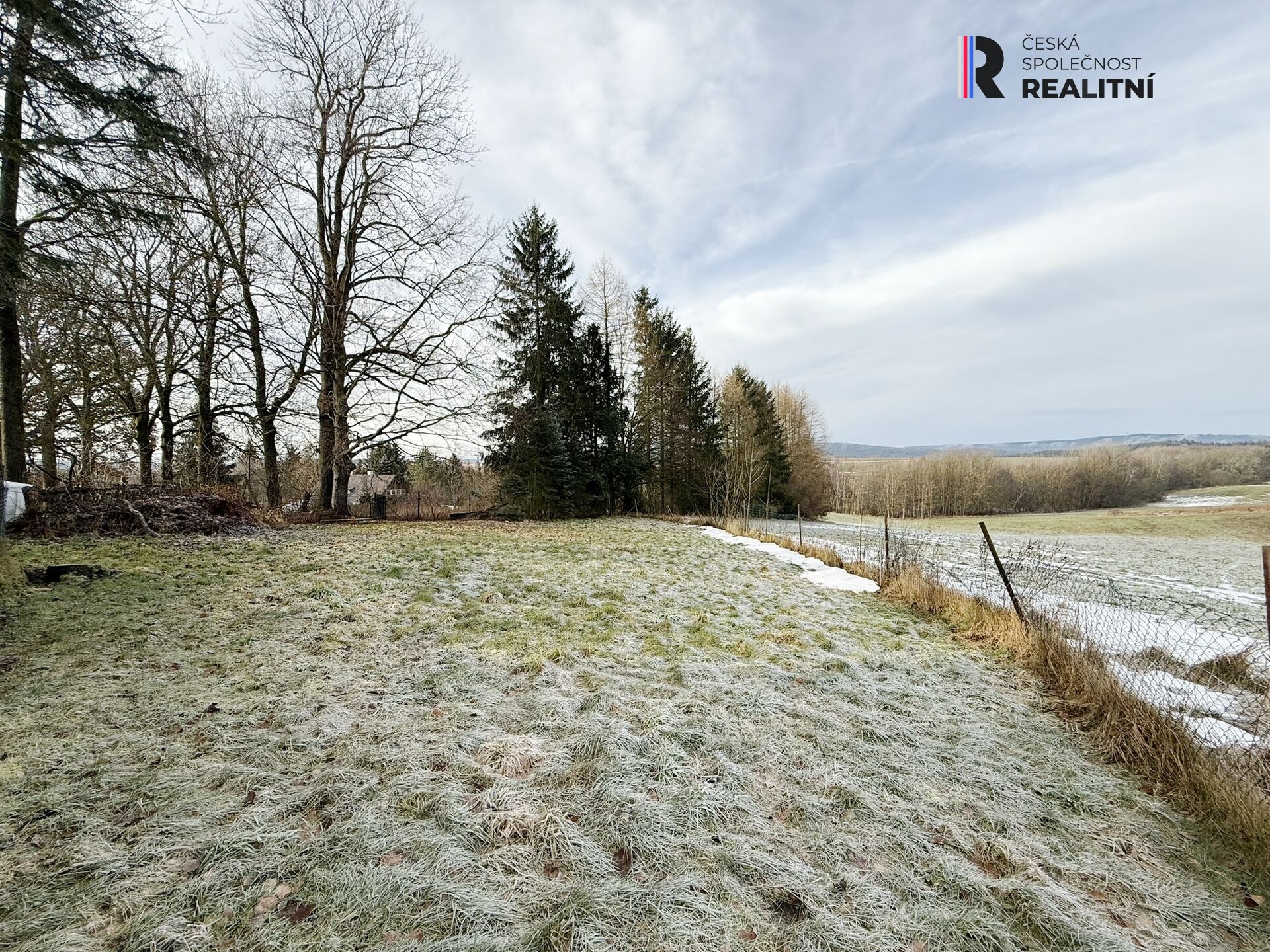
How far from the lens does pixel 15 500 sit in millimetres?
6480

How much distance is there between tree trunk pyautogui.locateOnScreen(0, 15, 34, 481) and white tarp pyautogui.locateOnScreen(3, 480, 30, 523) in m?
0.63

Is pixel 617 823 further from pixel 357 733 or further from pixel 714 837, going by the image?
pixel 357 733

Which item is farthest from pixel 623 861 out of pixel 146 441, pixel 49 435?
pixel 49 435

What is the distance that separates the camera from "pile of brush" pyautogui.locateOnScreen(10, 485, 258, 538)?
21.6 ft

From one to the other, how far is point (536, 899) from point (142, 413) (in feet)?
43.8

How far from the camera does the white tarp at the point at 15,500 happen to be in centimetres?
638

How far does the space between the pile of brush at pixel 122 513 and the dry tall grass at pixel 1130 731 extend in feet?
34.0

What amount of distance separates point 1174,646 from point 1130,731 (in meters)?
2.22

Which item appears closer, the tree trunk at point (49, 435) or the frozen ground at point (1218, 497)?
the tree trunk at point (49, 435)

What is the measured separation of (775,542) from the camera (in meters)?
11.5

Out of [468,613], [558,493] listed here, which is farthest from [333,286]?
[468,613]

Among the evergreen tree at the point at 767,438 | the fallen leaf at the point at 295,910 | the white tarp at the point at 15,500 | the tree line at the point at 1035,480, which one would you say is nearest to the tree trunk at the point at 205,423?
the white tarp at the point at 15,500

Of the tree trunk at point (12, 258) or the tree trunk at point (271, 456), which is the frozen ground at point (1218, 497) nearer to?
the tree trunk at point (271, 456)

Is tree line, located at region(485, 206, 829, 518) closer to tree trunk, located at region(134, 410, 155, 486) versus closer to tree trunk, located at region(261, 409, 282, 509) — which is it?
tree trunk, located at region(261, 409, 282, 509)
